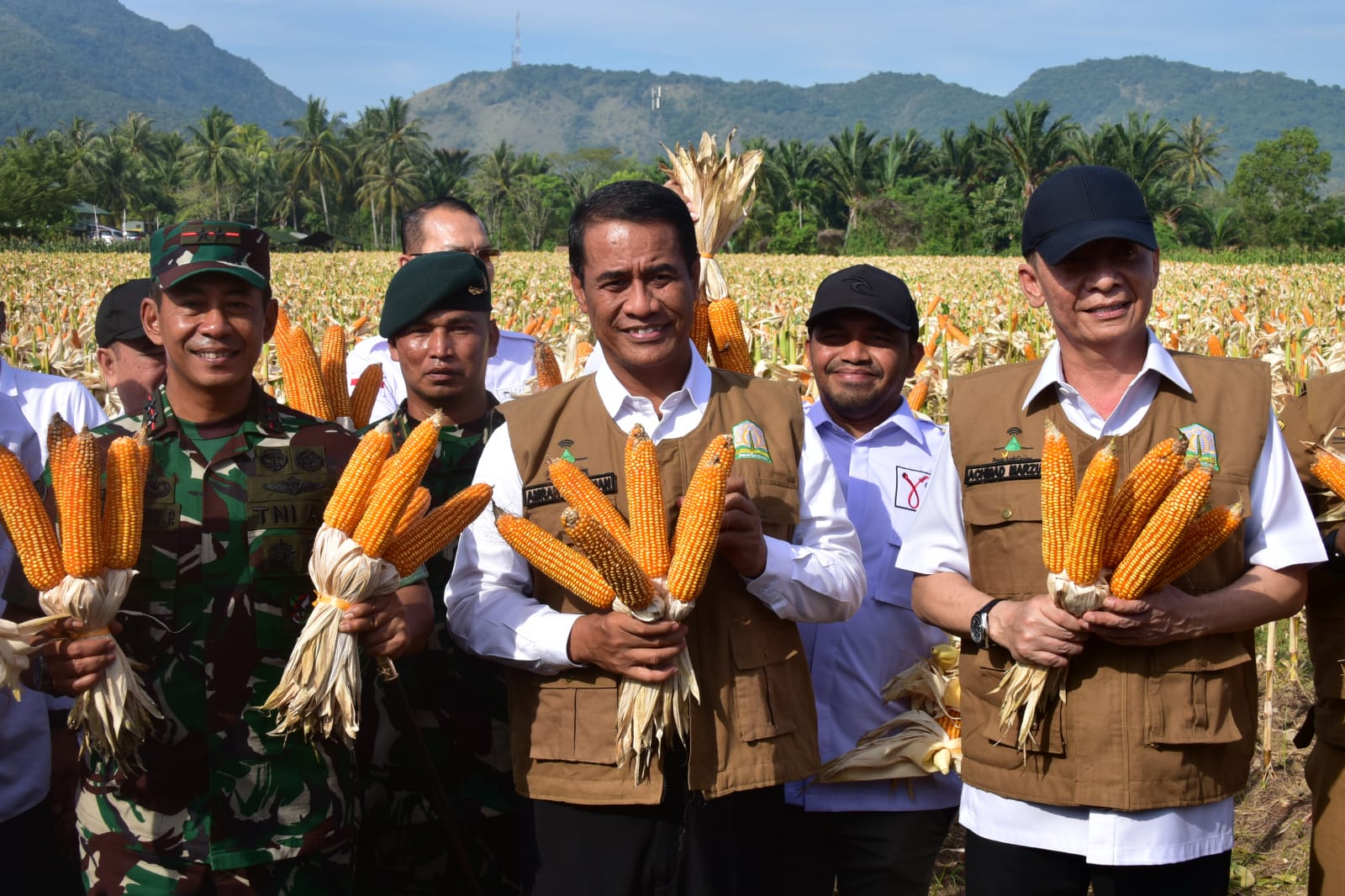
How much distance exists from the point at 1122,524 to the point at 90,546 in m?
2.20

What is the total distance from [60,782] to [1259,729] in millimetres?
5562

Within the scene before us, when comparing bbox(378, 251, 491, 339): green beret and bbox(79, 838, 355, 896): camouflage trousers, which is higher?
bbox(378, 251, 491, 339): green beret

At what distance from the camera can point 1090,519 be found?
2.38 meters

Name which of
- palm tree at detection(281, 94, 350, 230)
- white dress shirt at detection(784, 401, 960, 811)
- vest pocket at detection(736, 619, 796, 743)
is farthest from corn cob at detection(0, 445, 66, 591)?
palm tree at detection(281, 94, 350, 230)

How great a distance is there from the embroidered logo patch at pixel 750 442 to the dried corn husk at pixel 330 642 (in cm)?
89

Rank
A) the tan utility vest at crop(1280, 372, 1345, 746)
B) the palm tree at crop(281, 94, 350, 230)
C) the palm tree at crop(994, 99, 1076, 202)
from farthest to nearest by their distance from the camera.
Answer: the palm tree at crop(281, 94, 350, 230), the palm tree at crop(994, 99, 1076, 202), the tan utility vest at crop(1280, 372, 1345, 746)

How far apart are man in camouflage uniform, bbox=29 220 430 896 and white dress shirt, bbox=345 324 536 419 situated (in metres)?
1.88

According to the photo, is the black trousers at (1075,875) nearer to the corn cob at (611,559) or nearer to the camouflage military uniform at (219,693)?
the corn cob at (611,559)

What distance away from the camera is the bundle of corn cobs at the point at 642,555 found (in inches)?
95.2

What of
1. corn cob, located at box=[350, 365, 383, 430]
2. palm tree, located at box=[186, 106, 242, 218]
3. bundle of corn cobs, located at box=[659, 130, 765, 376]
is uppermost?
palm tree, located at box=[186, 106, 242, 218]

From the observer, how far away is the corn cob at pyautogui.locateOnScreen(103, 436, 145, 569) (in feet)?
7.97

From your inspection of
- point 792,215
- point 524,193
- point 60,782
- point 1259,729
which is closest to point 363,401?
point 60,782

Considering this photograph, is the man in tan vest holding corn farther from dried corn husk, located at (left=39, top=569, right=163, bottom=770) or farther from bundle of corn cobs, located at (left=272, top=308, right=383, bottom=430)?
bundle of corn cobs, located at (left=272, top=308, right=383, bottom=430)

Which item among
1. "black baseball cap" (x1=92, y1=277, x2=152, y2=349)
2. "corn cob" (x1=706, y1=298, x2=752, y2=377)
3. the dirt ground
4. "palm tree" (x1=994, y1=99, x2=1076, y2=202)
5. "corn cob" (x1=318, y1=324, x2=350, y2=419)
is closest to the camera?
"corn cob" (x1=706, y1=298, x2=752, y2=377)
